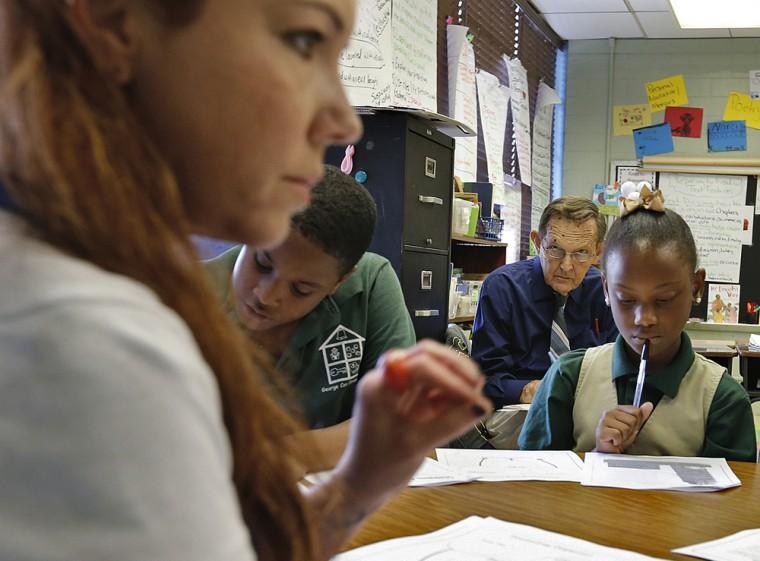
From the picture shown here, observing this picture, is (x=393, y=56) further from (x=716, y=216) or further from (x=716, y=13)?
(x=716, y=216)

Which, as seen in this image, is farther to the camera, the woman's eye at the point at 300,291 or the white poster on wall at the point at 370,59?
the white poster on wall at the point at 370,59

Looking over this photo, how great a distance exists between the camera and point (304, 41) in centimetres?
46

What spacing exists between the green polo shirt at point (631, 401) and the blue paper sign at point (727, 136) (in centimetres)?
464

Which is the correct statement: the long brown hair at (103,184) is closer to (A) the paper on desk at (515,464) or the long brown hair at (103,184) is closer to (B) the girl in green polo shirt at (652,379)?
(A) the paper on desk at (515,464)

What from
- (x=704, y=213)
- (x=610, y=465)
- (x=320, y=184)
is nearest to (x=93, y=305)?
(x=320, y=184)

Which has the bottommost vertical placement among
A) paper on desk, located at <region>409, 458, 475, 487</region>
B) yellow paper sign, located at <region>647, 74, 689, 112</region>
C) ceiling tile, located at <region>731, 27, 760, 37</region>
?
paper on desk, located at <region>409, 458, 475, 487</region>

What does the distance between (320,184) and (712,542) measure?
2.76ft

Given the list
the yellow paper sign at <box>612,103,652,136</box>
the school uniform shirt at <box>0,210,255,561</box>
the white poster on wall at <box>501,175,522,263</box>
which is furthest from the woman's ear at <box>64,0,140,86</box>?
the yellow paper sign at <box>612,103,652,136</box>

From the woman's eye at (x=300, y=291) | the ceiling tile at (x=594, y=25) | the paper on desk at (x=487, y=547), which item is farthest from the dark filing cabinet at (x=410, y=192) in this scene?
the ceiling tile at (x=594, y=25)

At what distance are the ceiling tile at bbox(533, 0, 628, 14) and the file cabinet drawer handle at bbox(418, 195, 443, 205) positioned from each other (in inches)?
123

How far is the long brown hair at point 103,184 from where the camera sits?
37cm

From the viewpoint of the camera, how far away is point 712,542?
0.99 meters

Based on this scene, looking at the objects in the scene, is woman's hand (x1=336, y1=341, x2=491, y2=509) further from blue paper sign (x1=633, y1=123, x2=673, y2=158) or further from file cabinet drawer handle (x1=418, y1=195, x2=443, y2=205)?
blue paper sign (x1=633, y1=123, x2=673, y2=158)

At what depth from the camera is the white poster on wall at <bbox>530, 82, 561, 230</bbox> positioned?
5.73m
